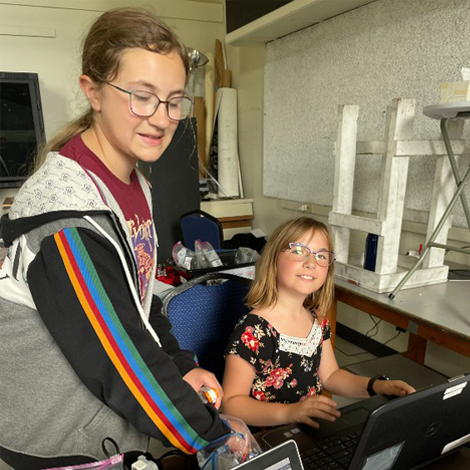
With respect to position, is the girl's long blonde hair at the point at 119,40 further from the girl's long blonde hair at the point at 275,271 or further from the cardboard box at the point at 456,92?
the cardboard box at the point at 456,92

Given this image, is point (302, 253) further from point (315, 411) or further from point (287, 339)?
point (315, 411)

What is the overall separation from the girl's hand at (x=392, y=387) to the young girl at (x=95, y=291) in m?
0.50

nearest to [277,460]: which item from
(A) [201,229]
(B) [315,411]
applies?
(B) [315,411]

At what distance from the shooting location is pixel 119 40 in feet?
2.19

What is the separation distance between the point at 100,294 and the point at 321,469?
482mm

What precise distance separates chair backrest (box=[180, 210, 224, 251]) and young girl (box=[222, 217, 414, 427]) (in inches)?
55.1

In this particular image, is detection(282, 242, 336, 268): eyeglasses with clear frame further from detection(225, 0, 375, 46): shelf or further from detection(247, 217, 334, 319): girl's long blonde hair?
detection(225, 0, 375, 46): shelf

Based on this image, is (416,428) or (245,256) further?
(245,256)

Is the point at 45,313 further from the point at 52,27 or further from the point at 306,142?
the point at 52,27

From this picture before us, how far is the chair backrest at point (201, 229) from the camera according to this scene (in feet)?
8.66

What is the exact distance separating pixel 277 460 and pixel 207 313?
2.32ft

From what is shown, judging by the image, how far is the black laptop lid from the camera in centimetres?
60

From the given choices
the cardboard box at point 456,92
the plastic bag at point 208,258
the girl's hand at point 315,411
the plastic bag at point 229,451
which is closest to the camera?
the plastic bag at point 229,451

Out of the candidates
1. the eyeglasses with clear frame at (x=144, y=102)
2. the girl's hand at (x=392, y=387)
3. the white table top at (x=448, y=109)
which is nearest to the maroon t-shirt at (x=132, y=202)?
the eyeglasses with clear frame at (x=144, y=102)
